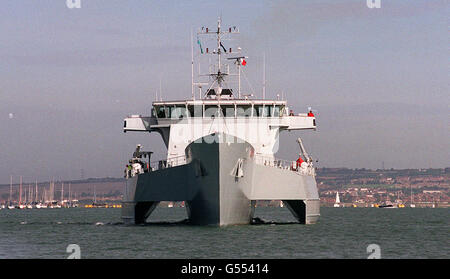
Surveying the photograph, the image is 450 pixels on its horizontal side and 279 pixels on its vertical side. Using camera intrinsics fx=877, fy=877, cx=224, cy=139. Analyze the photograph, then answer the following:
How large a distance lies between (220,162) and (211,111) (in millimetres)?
7141

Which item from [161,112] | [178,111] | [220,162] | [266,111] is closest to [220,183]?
[220,162]

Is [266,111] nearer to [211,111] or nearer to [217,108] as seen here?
[217,108]

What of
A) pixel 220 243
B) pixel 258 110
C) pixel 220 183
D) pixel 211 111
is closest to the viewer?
pixel 220 243

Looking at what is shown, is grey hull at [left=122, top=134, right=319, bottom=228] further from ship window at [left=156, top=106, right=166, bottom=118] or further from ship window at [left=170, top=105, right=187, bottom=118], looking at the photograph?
ship window at [left=156, top=106, right=166, bottom=118]

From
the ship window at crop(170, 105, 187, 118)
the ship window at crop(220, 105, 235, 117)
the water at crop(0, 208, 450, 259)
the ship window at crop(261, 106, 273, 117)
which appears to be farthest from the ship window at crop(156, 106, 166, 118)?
the water at crop(0, 208, 450, 259)

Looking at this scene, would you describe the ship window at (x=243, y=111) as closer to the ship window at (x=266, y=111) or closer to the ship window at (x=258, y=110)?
the ship window at (x=258, y=110)

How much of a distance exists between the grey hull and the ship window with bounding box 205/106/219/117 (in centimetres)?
487

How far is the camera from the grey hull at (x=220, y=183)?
40156 mm

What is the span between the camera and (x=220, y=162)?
3997cm

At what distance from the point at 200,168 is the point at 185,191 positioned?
75.6 inches

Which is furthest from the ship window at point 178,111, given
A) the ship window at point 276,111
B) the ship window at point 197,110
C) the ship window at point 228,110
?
the ship window at point 276,111
